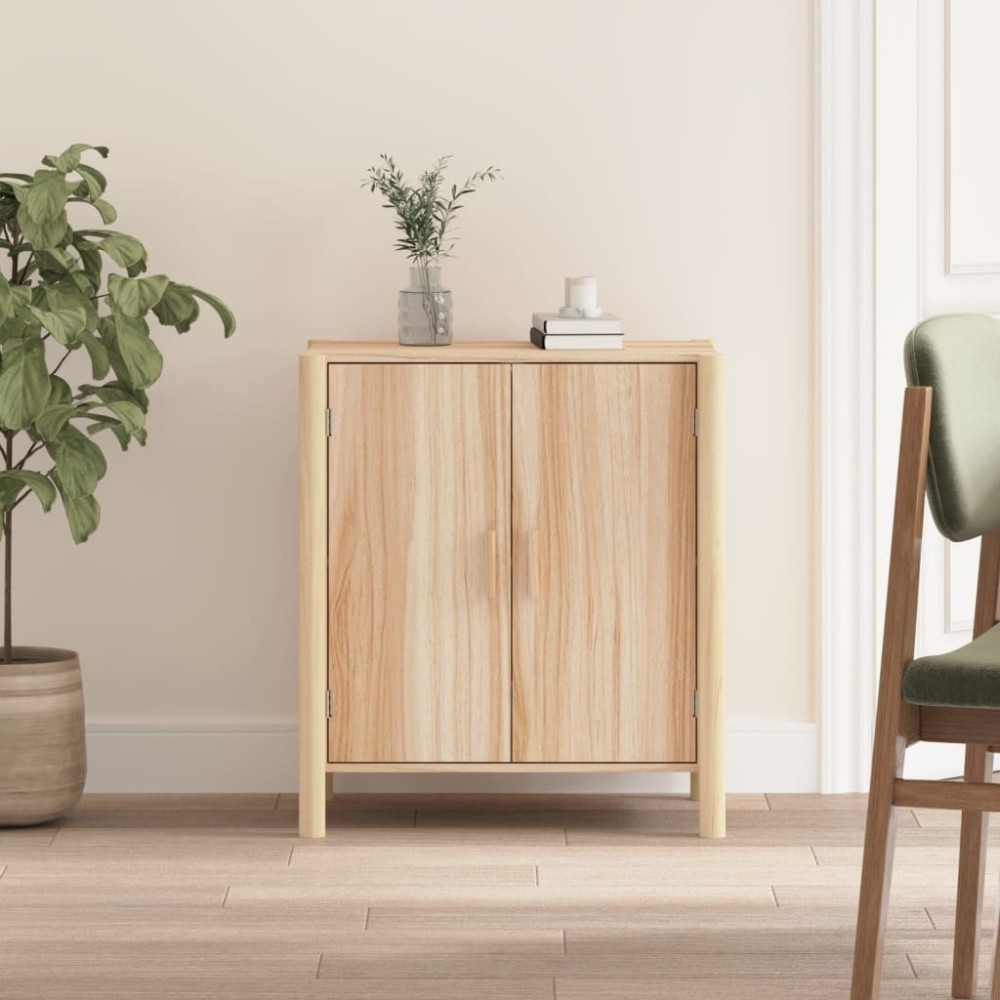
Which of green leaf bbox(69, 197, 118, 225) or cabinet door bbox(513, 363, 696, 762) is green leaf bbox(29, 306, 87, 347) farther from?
cabinet door bbox(513, 363, 696, 762)

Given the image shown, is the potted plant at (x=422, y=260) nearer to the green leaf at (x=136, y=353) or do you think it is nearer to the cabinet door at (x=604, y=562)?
the cabinet door at (x=604, y=562)

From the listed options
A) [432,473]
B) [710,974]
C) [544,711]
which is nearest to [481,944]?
[710,974]

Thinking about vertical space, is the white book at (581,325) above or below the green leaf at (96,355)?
above

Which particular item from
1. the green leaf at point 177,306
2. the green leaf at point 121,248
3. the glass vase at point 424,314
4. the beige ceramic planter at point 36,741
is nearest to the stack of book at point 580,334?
the glass vase at point 424,314

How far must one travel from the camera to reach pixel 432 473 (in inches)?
119

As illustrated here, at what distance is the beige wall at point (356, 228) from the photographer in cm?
335

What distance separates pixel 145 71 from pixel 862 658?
198 cm

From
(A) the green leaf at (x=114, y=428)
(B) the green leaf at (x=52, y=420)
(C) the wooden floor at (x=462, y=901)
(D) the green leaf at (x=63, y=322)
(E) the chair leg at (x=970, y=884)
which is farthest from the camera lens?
(A) the green leaf at (x=114, y=428)

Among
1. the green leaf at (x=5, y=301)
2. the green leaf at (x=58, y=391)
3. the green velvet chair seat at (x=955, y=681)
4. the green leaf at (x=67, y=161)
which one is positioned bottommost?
the green velvet chair seat at (x=955, y=681)

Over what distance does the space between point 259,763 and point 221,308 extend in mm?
1009

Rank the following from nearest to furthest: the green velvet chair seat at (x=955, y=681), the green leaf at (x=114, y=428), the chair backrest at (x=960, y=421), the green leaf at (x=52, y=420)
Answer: the green velvet chair seat at (x=955, y=681) < the chair backrest at (x=960, y=421) < the green leaf at (x=52, y=420) < the green leaf at (x=114, y=428)

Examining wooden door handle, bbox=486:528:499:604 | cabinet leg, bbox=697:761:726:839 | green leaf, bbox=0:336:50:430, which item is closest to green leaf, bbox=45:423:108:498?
green leaf, bbox=0:336:50:430

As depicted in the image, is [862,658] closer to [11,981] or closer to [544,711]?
[544,711]

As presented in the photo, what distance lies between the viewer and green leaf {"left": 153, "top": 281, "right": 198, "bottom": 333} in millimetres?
3072
